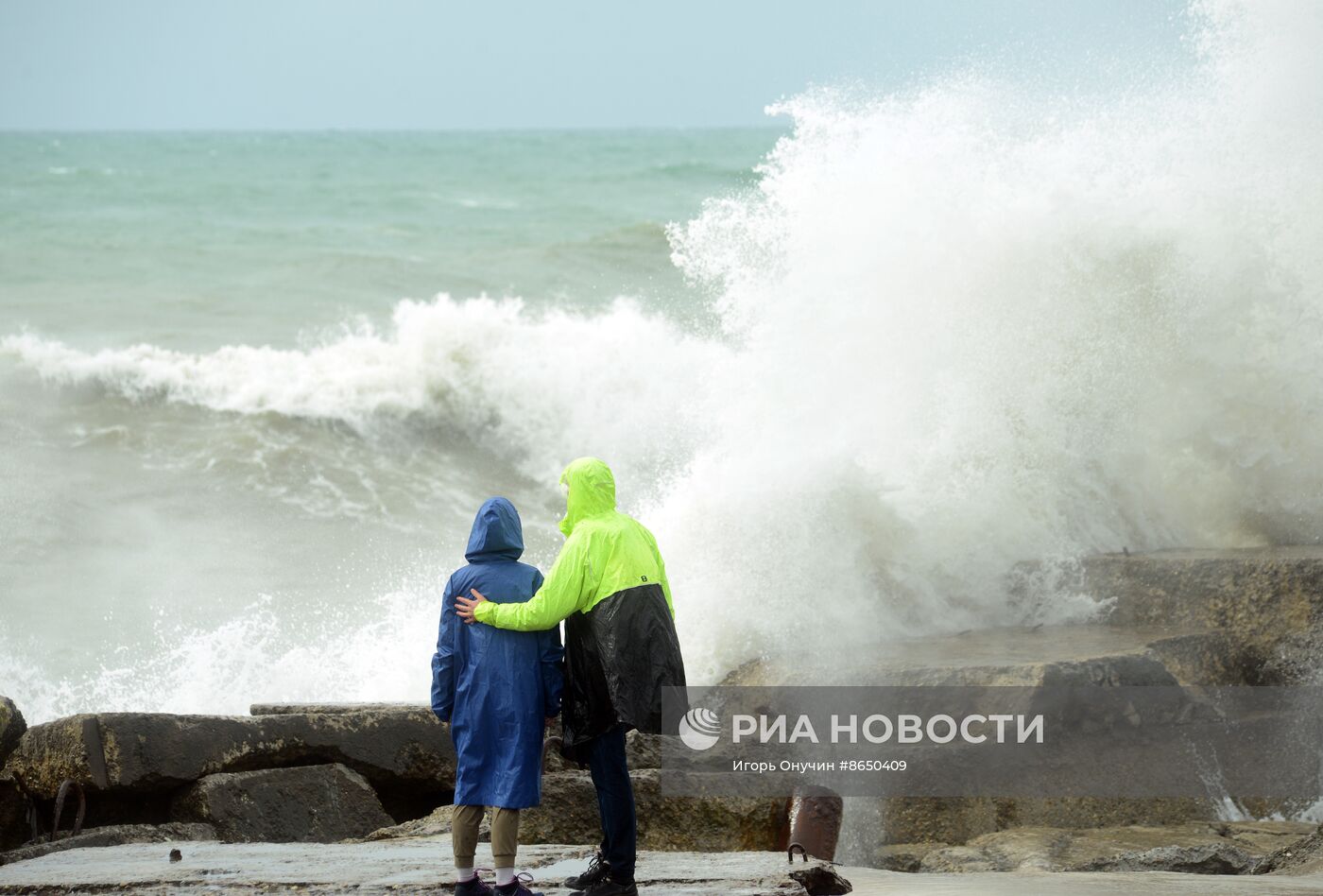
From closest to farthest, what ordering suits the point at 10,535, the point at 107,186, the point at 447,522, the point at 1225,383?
the point at 1225,383 < the point at 10,535 < the point at 447,522 < the point at 107,186

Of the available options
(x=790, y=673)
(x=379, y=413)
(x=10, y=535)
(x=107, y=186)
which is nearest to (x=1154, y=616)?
(x=790, y=673)

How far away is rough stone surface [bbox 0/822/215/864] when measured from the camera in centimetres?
466

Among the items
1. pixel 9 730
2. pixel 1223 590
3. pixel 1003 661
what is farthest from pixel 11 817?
pixel 1223 590

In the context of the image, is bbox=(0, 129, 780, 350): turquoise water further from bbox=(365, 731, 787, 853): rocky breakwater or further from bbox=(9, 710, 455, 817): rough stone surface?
bbox=(365, 731, 787, 853): rocky breakwater

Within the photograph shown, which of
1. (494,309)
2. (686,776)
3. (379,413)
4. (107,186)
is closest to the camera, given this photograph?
(686,776)

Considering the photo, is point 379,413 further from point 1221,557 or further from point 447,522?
point 1221,557

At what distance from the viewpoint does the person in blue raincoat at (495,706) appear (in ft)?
11.9

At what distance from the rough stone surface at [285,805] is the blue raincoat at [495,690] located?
1.47 metres

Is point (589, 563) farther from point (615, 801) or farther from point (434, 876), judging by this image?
point (434, 876)

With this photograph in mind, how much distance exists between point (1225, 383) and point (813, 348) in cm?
233

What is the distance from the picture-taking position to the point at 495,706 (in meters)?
3.66

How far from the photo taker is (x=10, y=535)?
10.2m

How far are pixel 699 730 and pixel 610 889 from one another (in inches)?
61.5

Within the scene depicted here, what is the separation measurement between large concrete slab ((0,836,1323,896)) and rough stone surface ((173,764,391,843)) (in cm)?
44
